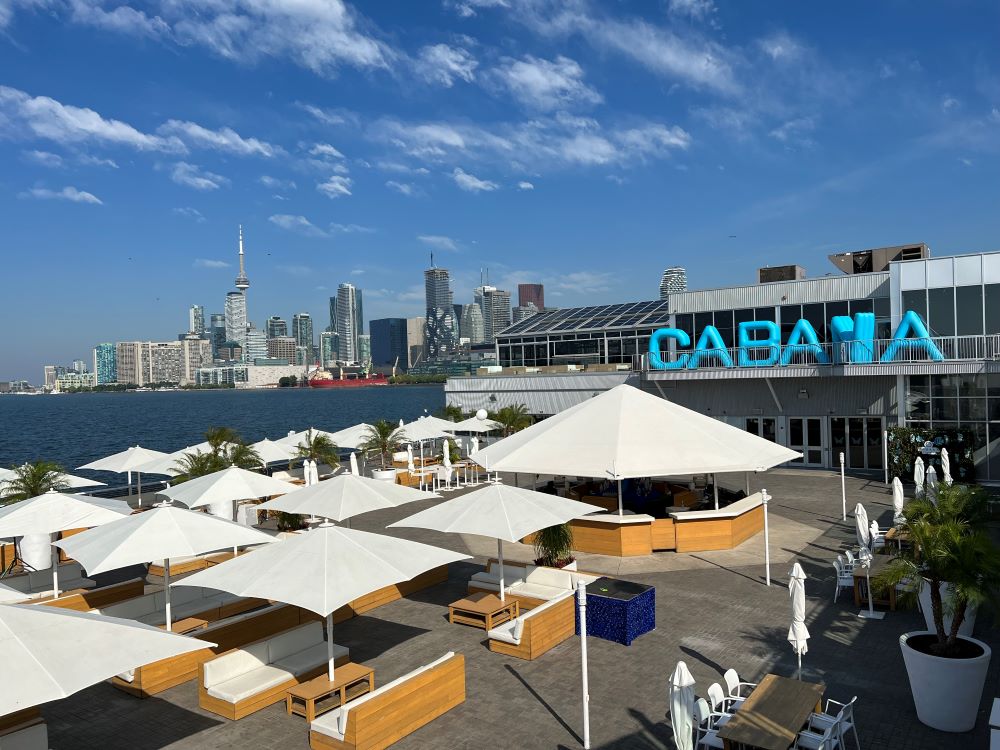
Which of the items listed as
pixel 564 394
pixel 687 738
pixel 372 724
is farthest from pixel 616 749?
pixel 564 394

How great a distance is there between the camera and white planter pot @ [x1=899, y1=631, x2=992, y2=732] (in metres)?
8.09

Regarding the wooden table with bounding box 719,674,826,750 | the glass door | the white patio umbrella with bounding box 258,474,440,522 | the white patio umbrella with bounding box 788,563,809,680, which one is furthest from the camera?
the glass door

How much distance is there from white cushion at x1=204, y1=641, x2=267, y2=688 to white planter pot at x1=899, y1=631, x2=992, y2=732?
8.27 metres

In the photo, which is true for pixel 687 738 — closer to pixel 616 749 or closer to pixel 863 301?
pixel 616 749

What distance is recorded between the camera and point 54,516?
1395 centimetres

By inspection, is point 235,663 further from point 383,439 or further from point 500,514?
point 383,439

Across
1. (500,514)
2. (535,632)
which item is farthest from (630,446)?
(535,632)

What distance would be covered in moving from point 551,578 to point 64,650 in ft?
29.1

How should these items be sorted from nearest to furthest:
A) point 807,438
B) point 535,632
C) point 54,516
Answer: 1. point 535,632
2. point 54,516
3. point 807,438

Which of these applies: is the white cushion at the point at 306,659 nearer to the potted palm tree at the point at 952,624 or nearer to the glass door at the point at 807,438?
the potted palm tree at the point at 952,624

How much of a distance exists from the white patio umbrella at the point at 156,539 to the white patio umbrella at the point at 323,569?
155cm

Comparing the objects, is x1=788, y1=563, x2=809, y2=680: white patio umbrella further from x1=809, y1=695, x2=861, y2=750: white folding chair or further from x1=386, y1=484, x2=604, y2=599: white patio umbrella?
x1=386, y1=484, x2=604, y2=599: white patio umbrella

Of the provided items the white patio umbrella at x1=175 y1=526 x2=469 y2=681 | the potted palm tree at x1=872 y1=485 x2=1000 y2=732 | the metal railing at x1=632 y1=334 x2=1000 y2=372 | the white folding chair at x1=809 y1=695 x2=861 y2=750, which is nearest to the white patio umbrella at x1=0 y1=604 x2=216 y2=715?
the white patio umbrella at x1=175 y1=526 x2=469 y2=681

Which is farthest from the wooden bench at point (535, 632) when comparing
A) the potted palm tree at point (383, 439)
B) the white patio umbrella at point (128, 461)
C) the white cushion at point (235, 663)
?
the potted palm tree at point (383, 439)
